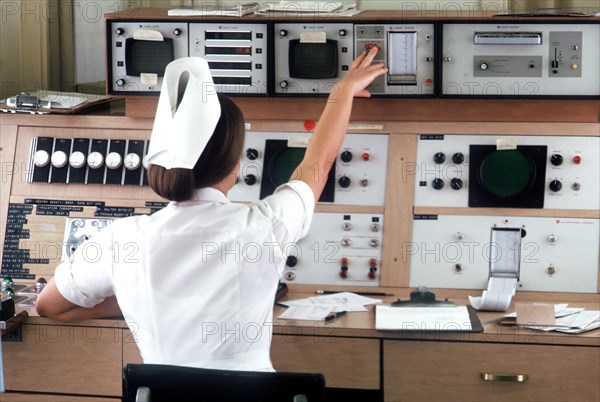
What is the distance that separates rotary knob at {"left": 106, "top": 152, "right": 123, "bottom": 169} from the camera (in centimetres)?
312

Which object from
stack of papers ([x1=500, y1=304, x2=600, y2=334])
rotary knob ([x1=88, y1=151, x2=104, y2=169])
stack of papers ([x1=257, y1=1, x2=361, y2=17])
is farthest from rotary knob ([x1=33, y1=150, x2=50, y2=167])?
stack of papers ([x1=500, y1=304, x2=600, y2=334])

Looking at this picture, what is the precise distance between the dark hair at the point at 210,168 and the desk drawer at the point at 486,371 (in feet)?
3.10

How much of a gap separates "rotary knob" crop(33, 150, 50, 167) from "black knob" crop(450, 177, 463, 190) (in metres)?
1.37

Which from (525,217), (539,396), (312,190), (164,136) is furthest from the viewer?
(525,217)

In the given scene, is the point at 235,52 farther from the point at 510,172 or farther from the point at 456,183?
the point at 510,172

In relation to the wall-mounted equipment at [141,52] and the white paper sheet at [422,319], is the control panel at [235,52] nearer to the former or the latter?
the wall-mounted equipment at [141,52]

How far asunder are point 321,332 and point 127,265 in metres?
0.85

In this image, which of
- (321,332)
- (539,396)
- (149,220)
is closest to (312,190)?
(149,220)

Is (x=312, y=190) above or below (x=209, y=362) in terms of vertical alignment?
above

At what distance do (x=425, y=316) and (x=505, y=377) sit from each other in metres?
0.29

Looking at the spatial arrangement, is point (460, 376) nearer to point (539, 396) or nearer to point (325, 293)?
point (539, 396)

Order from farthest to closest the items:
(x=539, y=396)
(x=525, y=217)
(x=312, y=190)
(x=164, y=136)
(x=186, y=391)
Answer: (x=525, y=217)
(x=539, y=396)
(x=312, y=190)
(x=164, y=136)
(x=186, y=391)

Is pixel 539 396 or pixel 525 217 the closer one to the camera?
pixel 539 396

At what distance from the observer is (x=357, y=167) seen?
10.1ft
